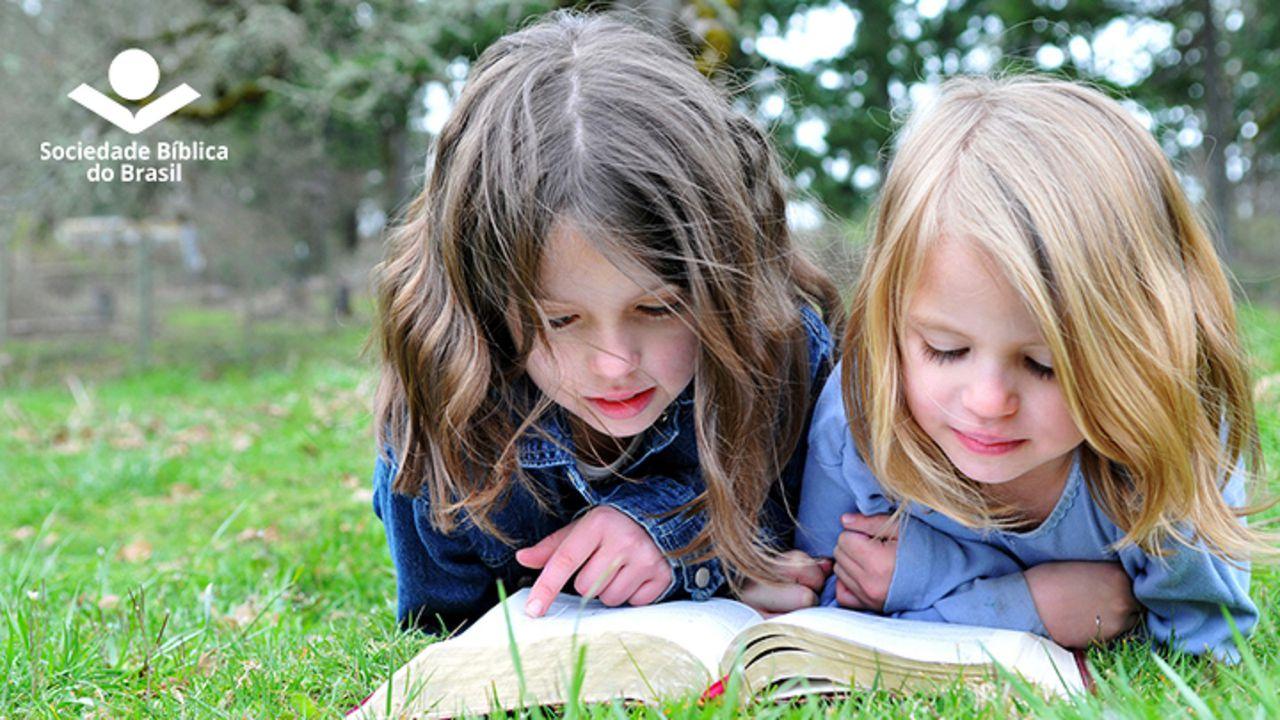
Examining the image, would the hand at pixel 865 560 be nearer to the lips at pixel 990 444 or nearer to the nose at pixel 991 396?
the lips at pixel 990 444

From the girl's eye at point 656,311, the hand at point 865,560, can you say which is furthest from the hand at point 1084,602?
the girl's eye at point 656,311

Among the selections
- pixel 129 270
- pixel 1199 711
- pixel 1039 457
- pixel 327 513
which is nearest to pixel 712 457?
pixel 1039 457

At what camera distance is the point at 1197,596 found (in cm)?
163

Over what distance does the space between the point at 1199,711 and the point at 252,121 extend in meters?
10.0

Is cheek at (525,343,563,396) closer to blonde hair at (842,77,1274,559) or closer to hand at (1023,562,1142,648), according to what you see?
blonde hair at (842,77,1274,559)

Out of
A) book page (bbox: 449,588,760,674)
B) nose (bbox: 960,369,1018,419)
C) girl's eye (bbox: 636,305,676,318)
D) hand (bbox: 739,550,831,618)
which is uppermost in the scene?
girl's eye (bbox: 636,305,676,318)

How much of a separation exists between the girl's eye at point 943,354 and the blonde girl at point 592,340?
13.2 inches

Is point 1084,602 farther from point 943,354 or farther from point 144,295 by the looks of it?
point 144,295

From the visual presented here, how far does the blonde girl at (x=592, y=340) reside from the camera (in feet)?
5.56

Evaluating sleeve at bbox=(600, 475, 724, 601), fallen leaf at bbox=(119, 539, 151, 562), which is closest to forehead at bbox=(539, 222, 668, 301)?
sleeve at bbox=(600, 475, 724, 601)

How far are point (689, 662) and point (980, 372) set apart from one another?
0.55 metres

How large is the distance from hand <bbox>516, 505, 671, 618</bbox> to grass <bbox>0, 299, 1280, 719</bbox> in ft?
0.92

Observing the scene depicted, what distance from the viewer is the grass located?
A: 1.44m

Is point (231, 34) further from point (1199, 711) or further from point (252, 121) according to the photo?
point (1199, 711)
